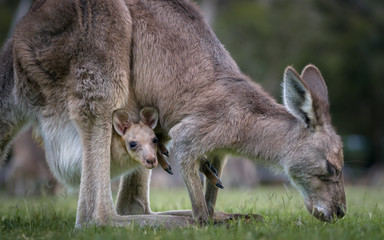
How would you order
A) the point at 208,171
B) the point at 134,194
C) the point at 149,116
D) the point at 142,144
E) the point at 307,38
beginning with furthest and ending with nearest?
the point at 307,38 → the point at 134,194 → the point at 149,116 → the point at 208,171 → the point at 142,144

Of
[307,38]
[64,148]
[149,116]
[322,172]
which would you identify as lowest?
[307,38]

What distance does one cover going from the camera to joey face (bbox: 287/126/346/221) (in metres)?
4.28

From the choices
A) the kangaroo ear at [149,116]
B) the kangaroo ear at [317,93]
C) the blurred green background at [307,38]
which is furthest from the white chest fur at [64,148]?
the blurred green background at [307,38]

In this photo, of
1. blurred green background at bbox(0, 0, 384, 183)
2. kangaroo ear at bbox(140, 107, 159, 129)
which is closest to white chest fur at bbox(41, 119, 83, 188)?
kangaroo ear at bbox(140, 107, 159, 129)

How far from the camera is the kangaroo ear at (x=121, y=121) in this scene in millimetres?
Answer: 4629

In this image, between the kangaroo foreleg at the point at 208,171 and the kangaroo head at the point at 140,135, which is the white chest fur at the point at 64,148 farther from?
the kangaroo foreleg at the point at 208,171

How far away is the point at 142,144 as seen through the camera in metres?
4.60

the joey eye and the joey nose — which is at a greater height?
the joey eye

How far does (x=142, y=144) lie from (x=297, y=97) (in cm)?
138

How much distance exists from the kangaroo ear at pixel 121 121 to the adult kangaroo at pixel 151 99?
6 cm

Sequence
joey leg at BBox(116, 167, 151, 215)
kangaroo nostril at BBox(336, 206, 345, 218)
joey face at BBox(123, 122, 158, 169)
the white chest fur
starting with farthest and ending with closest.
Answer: joey leg at BBox(116, 167, 151, 215) → the white chest fur → joey face at BBox(123, 122, 158, 169) → kangaroo nostril at BBox(336, 206, 345, 218)

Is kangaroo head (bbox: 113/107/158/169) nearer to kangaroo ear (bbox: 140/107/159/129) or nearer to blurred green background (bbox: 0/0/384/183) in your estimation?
kangaroo ear (bbox: 140/107/159/129)

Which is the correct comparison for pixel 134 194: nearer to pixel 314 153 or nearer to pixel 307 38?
A: pixel 314 153

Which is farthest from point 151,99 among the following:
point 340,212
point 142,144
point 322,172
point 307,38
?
point 307,38
